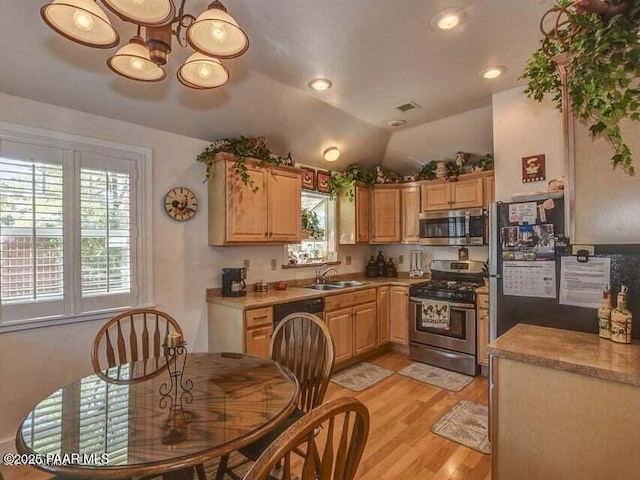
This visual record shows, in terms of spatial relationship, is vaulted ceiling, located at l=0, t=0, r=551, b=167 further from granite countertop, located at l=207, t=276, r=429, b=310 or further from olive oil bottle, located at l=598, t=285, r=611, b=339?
olive oil bottle, located at l=598, t=285, r=611, b=339

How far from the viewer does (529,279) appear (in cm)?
195

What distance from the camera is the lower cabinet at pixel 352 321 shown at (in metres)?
3.48

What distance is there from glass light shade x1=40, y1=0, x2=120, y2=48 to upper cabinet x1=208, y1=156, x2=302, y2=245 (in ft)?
5.29

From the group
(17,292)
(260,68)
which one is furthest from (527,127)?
(17,292)

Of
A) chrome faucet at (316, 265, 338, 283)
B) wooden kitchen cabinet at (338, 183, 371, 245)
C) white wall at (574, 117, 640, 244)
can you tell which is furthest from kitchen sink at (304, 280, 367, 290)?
white wall at (574, 117, 640, 244)

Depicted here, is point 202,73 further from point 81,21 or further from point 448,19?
point 448,19

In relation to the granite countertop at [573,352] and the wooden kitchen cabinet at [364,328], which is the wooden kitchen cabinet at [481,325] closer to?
the wooden kitchen cabinet at [364,328]

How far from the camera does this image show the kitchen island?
4.21 feet

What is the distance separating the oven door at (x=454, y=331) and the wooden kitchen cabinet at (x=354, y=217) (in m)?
1.15

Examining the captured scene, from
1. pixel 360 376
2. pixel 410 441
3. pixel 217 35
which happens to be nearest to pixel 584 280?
pixel 410 441

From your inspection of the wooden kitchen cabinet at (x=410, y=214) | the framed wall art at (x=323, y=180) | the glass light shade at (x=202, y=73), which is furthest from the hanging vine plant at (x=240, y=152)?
the wooden kitchen cabinet at (x=410, y=214)

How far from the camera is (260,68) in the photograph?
2.54 metres

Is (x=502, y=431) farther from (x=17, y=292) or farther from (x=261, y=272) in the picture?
(x=17, y=292)

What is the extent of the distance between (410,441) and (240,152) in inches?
109
